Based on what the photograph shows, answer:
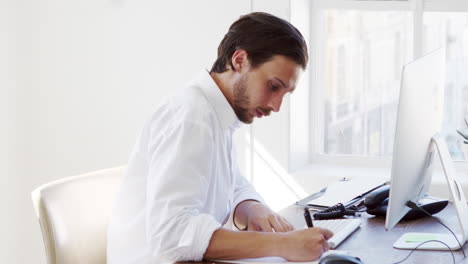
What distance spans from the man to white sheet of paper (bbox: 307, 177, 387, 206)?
301 millimetres

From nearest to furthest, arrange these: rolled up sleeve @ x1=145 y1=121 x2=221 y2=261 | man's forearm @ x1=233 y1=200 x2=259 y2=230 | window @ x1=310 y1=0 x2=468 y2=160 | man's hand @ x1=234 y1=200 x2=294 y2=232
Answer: rolled up sleeve @ x1=145 y1=121 x2=221 y2=261 < man's hand @ x1=234 y1=200 x2=294 y2=232 < man's forearm @ x1=233 y1=200 x2=259 y2=230 < window @ x1=310 y1=0 x2=468 y2=160

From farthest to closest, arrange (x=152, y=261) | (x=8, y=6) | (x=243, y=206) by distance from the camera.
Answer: (x=8, y=6)
(x=243, y=206)
(x=152, y=261)

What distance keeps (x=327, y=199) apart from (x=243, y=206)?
1.15ft

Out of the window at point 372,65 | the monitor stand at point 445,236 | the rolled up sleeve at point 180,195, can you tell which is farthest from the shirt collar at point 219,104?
the window at point 372,65

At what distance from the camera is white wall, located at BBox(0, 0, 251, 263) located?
3361 millimetres

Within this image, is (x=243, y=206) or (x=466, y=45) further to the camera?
(x=466, y=45)

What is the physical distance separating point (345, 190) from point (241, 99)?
0.70 meters

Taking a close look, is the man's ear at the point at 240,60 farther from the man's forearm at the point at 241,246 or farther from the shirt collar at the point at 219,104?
the man's forearm at the point at 241,246

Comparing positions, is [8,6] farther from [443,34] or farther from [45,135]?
[443,34]

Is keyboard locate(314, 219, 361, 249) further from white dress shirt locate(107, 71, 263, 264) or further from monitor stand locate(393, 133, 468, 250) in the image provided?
white dress shirt locate(107, 71, 263, 264)

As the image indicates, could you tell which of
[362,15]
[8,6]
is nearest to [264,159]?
[362,15]

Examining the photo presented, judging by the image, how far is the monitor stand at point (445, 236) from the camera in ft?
6.02

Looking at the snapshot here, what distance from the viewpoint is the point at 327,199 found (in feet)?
7.61

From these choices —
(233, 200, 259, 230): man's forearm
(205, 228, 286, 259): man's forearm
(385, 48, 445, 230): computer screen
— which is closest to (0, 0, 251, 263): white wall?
(233, 200, 259, 230): man's forearm
